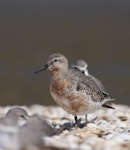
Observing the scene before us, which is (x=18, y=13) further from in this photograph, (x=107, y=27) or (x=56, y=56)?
(x=56, y=56)

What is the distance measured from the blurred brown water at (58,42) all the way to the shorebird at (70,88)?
22.9 feet

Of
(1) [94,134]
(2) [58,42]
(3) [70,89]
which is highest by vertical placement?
(2) [58,42]

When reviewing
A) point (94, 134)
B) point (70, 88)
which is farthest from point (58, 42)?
point (94, 134)

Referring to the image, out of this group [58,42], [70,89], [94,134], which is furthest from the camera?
[58,42]

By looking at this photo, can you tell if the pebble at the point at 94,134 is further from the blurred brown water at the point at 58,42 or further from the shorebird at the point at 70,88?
the blurred brown water at the point at 58,42

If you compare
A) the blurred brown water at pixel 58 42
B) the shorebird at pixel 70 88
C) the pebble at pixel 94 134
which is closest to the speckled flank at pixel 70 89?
the shorebird at pixel 70 88

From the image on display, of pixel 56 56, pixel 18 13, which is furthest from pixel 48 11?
pixel 56 56

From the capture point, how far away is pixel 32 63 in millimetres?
23188

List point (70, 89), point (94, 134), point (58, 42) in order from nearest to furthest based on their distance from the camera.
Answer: point (94, 134), point (70, 89), point (58, 42)

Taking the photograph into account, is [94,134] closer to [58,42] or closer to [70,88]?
[70,88]

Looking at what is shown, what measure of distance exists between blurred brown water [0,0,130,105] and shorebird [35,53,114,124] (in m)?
6.99

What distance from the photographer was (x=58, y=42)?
26328mm

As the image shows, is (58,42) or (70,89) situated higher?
(58,42)

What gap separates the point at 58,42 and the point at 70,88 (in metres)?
15.8
